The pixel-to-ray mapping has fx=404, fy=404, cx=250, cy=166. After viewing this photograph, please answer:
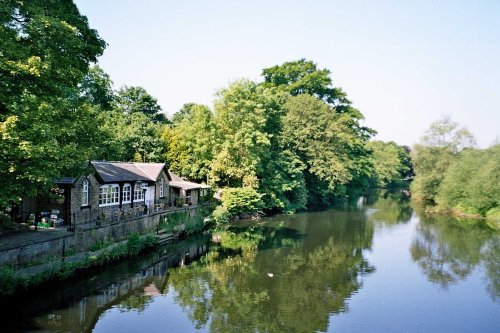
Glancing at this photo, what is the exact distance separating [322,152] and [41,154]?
43.0 meters

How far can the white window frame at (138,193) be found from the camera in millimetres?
34406

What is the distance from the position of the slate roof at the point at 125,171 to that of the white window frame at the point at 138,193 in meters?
0.70

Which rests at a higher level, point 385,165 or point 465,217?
point 385,165

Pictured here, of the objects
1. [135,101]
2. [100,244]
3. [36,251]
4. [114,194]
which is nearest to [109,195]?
[114,194]

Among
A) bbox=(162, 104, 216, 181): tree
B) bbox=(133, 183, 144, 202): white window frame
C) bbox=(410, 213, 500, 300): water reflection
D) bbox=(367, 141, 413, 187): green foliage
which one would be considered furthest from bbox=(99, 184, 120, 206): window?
bbox=(367, 141, 413, 187): green foliage

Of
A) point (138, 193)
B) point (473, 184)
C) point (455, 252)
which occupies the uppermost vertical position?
point (473, 184)

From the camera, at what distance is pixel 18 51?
52.2ft

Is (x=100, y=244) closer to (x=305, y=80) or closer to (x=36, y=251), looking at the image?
(x=36, y=251)

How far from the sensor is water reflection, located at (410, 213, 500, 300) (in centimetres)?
2552

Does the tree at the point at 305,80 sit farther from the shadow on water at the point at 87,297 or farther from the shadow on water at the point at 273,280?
the shadow on water at the point at 87,297

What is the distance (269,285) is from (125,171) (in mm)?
17662

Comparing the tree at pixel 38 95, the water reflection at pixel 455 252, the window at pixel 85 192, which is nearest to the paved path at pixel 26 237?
the tree at pixel 38 95

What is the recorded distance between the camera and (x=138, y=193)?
34906mm

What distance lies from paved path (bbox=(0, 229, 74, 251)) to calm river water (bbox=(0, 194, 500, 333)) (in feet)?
8.16
